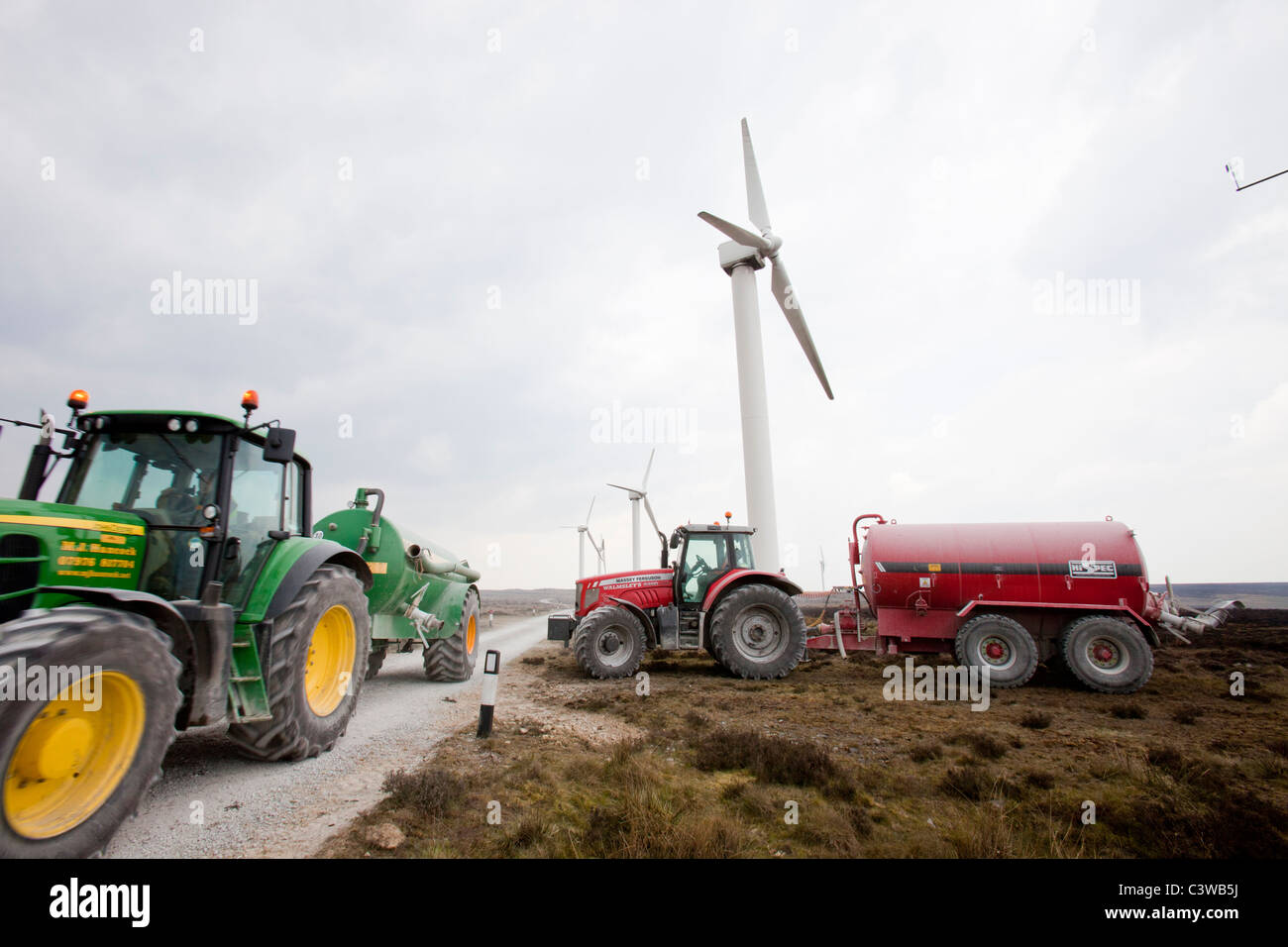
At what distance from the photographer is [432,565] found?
938 centimetres

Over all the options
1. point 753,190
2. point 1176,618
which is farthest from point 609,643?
point 753,190

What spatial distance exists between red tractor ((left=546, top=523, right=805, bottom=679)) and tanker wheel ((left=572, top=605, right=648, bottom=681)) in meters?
0.02

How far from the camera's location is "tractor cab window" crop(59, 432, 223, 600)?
14.4ft

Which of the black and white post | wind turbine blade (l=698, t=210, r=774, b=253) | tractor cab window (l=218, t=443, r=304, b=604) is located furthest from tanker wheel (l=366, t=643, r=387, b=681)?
wind turbine blade (l=698, t=210, r=774, b=253)

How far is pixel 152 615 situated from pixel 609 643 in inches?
311

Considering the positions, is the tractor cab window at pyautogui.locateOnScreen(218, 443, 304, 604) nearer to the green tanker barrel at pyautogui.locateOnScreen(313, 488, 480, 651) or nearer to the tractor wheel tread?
the green tanker barrel at pyautogui.locateOnScreen(313, 488, 480, 651)

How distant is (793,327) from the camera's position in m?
22.1

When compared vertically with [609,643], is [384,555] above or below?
above

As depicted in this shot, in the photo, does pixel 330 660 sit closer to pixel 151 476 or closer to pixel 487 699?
pixel 487 699

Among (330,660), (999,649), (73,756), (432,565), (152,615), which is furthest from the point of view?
(999,649)

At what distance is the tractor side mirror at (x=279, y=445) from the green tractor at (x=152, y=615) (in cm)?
2

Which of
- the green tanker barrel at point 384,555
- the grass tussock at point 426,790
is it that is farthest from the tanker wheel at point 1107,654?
the green tanker barrel at point 384,555
